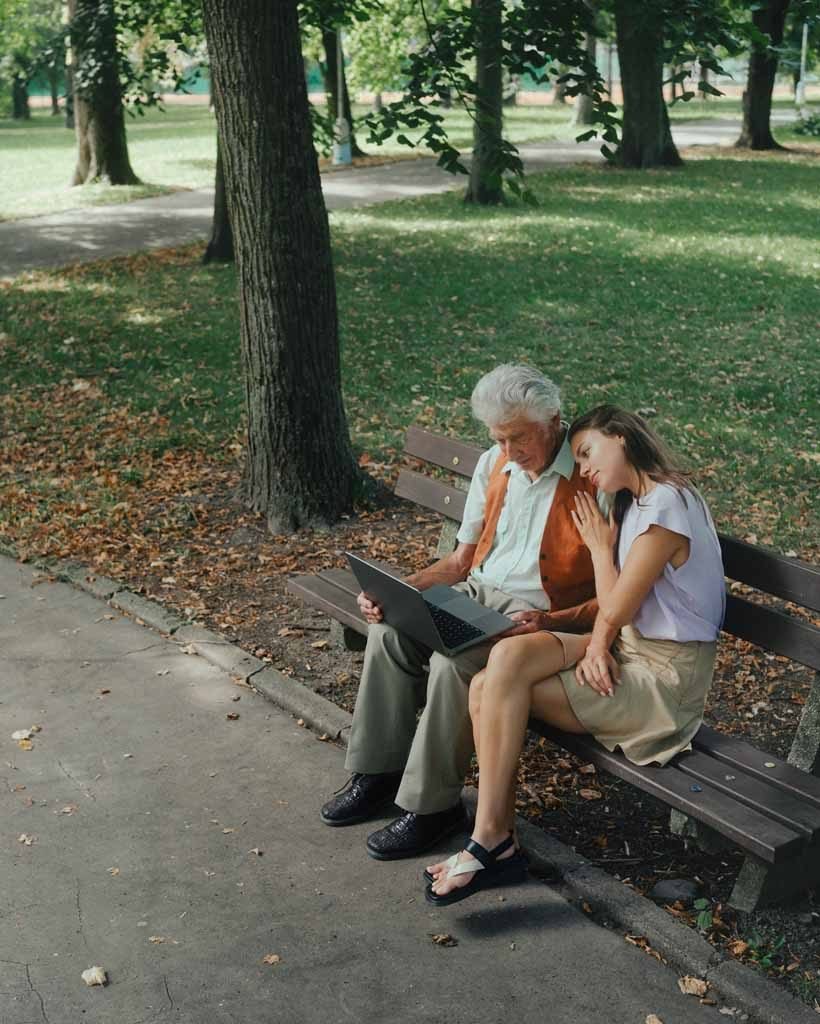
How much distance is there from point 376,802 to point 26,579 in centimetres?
299

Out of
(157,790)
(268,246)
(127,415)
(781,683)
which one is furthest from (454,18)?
(157,790)

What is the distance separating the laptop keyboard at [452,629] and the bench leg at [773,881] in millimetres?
1045

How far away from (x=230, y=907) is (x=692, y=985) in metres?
1.35

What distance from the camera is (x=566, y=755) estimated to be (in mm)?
4781

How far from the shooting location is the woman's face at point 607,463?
400cm

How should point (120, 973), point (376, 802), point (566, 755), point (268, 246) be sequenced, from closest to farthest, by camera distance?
point (120, 973) → point (376, 802) → point (566, 755) → point (268, 246)

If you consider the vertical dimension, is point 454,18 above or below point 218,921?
above

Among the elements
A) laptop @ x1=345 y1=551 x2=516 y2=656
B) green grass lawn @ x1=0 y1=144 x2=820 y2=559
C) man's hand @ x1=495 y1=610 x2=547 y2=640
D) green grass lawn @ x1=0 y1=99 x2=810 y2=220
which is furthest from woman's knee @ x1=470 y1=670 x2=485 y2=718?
green grass lawn @ x1=0 y1=99 x2=810 y2=220

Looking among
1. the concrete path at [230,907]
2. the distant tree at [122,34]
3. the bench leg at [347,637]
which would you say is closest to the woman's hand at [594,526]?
the concrete path at [230,907]

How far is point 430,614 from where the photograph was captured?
13.0ft

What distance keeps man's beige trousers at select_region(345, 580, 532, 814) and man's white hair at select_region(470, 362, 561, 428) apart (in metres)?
0.63

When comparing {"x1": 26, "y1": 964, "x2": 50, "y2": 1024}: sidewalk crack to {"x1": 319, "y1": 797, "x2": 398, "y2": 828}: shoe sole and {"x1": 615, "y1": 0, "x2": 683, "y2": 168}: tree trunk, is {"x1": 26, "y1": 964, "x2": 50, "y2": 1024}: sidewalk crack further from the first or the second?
{"x1": 615, "y1": 0, "x2": 683, "y2": 168}: tree trunk

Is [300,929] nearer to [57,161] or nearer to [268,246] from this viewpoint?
[268,246]

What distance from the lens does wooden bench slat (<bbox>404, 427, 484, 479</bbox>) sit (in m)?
5.31
